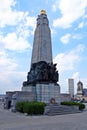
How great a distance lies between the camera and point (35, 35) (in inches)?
1164

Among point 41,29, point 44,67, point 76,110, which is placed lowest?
point 76,110

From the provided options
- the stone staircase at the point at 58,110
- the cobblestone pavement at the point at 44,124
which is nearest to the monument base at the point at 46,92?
the stone staircase at the point at 58,110

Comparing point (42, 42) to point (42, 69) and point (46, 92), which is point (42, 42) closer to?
point (42, 69)

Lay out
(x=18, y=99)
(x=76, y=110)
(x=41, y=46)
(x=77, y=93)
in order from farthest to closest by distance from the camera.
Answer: (x=77, y=93)
(x=41, y=46)
(x=18, y=99)
(x=76, y=110)

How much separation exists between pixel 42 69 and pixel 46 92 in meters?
2.59

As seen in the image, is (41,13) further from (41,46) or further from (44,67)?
(44,67)

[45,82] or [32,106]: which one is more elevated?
[45,82]

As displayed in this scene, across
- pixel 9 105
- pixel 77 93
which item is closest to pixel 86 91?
pixel 77 93

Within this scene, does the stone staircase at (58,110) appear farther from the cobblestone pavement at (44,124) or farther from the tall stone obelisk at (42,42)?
the tall stone obelisk at (42,42)

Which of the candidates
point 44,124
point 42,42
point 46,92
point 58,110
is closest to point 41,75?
point 46,92

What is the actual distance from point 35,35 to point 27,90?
686 centimetres

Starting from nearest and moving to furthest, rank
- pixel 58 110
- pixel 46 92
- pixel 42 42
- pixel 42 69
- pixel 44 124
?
1. pixel 44 124
2. pixel 58 110
3. pixel 46 92
4. pixel 42 69
5. pixel 42 42

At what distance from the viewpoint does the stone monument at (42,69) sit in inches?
1045

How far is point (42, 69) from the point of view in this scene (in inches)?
1051
